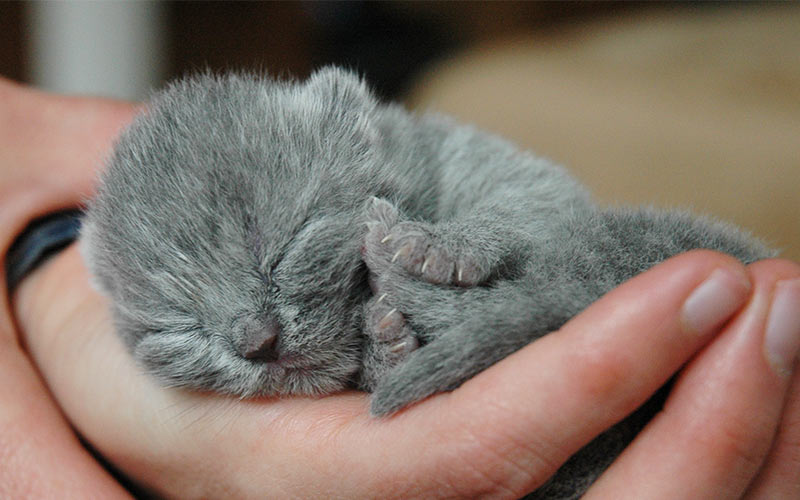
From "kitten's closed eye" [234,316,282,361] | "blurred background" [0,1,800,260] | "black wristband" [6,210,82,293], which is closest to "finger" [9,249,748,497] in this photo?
"kitten's closed eye" [234,316,282,361]

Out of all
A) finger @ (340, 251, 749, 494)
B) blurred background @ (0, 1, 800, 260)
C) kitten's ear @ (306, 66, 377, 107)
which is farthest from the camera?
blurred background @ (0, 1, 800, 260)

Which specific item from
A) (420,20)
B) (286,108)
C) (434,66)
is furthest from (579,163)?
(286,108)

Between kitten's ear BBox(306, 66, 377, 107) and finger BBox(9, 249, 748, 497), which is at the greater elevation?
kitten's ear BBox(306, 66, 377, 107)

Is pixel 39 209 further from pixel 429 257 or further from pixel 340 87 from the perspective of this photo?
pixel 429 257

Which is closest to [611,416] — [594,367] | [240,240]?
[594,367]

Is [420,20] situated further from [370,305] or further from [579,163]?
[370,305]

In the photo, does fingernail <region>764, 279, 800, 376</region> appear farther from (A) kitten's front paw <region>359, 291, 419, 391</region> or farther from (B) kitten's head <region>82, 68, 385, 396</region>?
(B) kitten's head <region>82, 68, 385, 396</region>
